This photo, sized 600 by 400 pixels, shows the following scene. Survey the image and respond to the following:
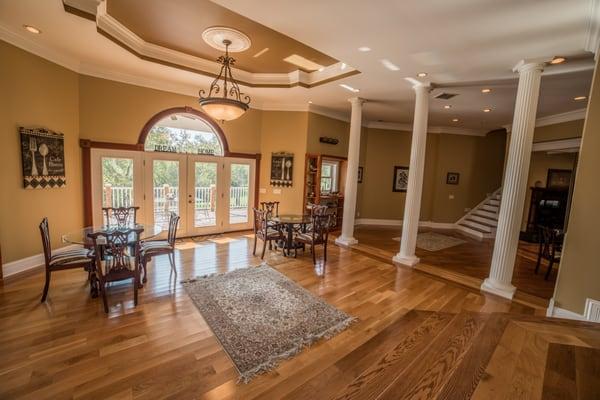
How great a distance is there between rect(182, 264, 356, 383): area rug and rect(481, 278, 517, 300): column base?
2.34m

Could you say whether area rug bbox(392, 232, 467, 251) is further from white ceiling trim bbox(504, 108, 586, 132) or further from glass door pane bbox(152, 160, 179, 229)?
glass door pane bbox(152, 160, 179, 229)

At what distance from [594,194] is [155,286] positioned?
5.43m

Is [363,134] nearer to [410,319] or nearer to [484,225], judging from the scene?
[484,225]

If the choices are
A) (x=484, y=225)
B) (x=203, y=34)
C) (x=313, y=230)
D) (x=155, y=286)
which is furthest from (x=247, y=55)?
(x=484, y=225)

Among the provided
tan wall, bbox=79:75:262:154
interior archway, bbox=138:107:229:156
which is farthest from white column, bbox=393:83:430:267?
tan wall, bbox=79:75:262:154

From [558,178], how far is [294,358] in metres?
8.66

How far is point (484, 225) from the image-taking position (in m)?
7.66

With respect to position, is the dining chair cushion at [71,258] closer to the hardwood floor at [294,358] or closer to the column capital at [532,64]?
the hardwood floor at [294,358]

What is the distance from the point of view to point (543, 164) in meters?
7.00

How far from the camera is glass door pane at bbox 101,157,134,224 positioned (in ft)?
16.4

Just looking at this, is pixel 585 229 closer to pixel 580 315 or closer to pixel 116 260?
pixel 580 315

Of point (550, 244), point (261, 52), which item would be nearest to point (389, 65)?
point (261, 52)

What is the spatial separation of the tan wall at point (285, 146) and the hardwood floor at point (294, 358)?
3504 millimetres

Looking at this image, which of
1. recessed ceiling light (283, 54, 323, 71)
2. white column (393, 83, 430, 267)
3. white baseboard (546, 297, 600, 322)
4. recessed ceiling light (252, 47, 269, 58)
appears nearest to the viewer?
white baseboard (546, 297, 600, 322)
